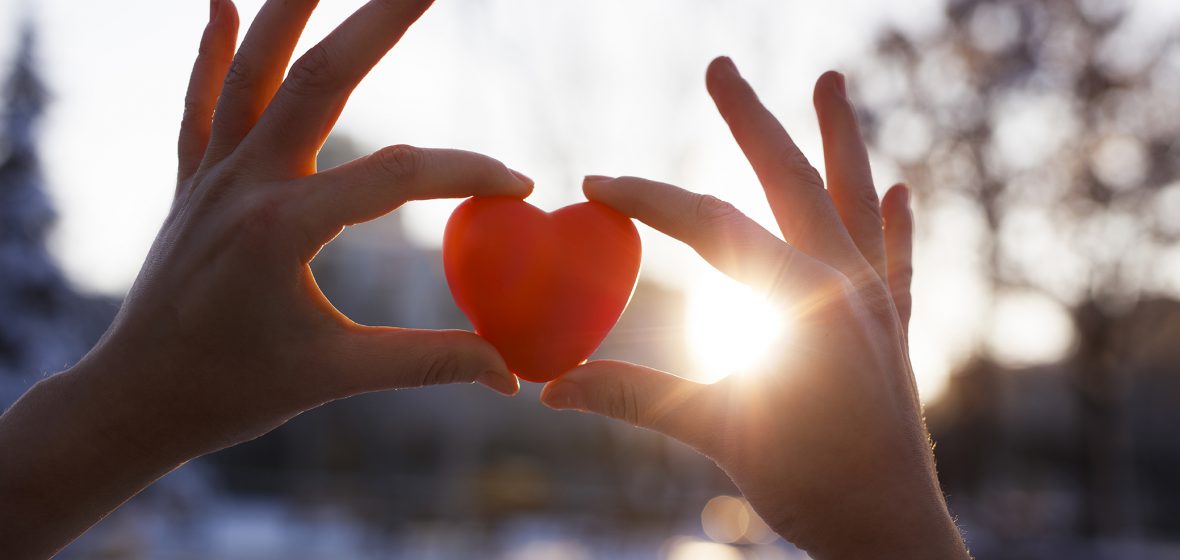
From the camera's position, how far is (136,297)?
1.45 metres

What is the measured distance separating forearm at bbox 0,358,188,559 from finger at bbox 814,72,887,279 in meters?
1.48

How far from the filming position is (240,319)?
4.67 feet

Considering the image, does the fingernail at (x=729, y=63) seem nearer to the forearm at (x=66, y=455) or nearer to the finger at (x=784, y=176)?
the finger at (x=784, y=176)

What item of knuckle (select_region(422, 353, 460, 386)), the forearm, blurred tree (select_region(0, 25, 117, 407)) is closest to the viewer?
the forearm

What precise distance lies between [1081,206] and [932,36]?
3.92 meters

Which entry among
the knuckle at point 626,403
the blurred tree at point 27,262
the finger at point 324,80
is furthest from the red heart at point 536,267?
the blurred tree at point 27,262

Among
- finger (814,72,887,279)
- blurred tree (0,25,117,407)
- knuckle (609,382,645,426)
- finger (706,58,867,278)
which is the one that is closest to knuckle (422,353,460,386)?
knuckle (609,382,645,426)

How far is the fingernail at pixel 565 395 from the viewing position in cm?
172

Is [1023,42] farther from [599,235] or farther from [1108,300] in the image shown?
[599,235]

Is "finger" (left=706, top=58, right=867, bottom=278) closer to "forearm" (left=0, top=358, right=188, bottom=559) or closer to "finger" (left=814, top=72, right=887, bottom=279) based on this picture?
"finger" (left=814, top=72, right=887, bottom=279)

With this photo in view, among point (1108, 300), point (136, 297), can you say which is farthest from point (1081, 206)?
point (136, 297)

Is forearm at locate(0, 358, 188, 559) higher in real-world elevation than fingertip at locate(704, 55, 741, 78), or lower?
lower

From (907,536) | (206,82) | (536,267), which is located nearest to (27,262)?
(206,82)

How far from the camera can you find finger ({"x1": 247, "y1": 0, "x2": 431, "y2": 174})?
1450 millimetres
